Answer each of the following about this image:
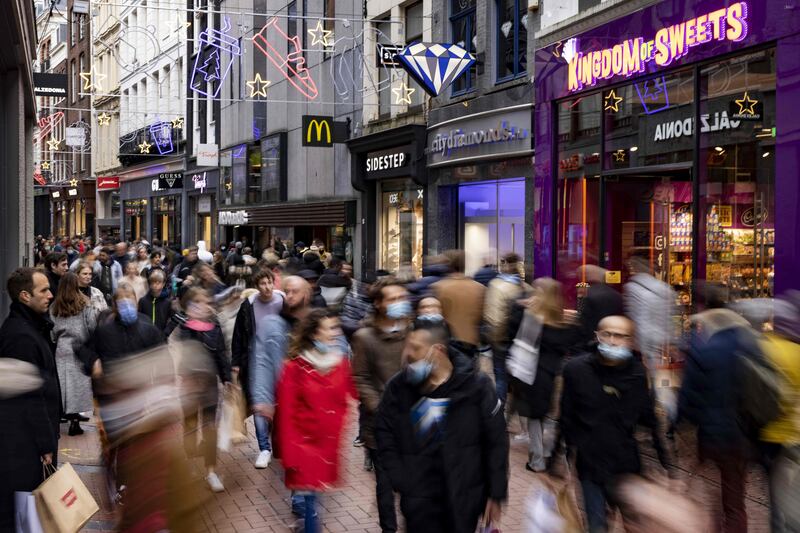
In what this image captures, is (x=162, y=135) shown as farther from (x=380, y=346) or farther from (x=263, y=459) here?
(x=380, y=346)

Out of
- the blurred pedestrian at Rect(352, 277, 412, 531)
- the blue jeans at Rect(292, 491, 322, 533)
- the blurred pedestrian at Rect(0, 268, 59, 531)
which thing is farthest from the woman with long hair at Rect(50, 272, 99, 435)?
the blue jeans at Rect(292, 491, 322, 533)

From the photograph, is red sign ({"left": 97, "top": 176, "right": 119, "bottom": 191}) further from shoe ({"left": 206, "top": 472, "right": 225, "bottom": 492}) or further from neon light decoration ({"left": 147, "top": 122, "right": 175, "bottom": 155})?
shoe ({"left": 206, "top": 472, "right": 225, "bottom": 492})

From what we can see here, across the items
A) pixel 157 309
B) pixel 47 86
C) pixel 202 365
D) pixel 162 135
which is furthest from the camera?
pixel 162 135

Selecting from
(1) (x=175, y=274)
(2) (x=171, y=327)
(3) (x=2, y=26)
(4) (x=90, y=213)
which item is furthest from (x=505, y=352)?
(4) (x=90, y=213)

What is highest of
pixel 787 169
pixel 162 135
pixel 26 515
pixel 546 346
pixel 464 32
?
pixel 464 32

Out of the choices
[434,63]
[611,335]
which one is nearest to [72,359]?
[611,335]

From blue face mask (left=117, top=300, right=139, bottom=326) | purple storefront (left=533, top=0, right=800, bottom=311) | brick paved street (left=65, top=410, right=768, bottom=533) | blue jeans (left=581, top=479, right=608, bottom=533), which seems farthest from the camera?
purple storefront (left=533, top=0, right=800, bottom=311)

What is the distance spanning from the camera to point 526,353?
28.2ft

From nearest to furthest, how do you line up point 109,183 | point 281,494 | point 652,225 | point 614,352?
1. point 614,352
2. point 281,494
3. point 652,225
4. point 109,183

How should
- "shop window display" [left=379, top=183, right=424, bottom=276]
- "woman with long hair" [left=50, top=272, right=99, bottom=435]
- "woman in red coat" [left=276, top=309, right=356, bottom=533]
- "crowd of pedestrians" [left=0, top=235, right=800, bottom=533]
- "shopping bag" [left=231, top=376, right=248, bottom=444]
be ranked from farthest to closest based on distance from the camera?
"shop window display" [left=379, top=183, right=424, bottom=276] → "woman with long hair" [left=50, top=272, right=99, bottom=435] → "shopping bag" [left=231, top=376, right=248, bottom=444] → "woman in red coat" [left=276, top=309, right=356, bottom=533] → "crowd of pedestrians" [left=0, top=235, right=800, bottom=533]

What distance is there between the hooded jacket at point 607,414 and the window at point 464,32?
14108 millimetres

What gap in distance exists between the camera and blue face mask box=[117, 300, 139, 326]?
7.84m

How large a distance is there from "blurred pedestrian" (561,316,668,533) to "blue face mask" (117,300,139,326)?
3876 millimetres

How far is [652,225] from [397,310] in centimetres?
838
